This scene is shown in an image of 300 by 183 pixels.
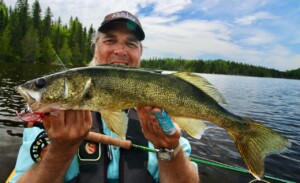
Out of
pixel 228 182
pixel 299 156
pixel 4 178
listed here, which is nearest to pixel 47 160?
pixel 4 178

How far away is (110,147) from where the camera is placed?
436 cm

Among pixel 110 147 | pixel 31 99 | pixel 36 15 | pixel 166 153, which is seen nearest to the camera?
pixel 31 99

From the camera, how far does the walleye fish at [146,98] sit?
10.4 feet

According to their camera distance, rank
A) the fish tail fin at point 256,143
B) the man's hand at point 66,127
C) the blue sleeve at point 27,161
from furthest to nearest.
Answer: the blue sleeve at point 27,161 → the fish tail fin at point 256,143 → the man's hand at point 66,127

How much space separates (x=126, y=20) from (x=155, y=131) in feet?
6.89

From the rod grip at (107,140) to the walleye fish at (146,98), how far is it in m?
0.86

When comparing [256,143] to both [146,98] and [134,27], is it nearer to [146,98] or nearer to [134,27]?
[146,98]

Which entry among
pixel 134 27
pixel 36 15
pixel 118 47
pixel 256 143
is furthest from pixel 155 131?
pixel 36 15

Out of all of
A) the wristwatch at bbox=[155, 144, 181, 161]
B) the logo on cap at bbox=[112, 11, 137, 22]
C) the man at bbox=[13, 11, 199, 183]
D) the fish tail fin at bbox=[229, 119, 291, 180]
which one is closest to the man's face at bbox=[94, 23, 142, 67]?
the man at bbox=[13, 11, 199, 183]

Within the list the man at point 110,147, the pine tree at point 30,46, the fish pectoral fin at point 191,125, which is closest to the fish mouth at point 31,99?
the man at point 110,147

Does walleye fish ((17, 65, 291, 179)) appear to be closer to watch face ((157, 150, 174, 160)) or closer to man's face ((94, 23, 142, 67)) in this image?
watch face ((157, 150, 174, 160))

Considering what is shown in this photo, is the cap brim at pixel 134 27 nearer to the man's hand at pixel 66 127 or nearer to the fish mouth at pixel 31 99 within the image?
the man's hand at pixel 66 127

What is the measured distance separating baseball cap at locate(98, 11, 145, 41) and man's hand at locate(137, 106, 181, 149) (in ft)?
6.17

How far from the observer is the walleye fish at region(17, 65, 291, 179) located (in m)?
3.16
